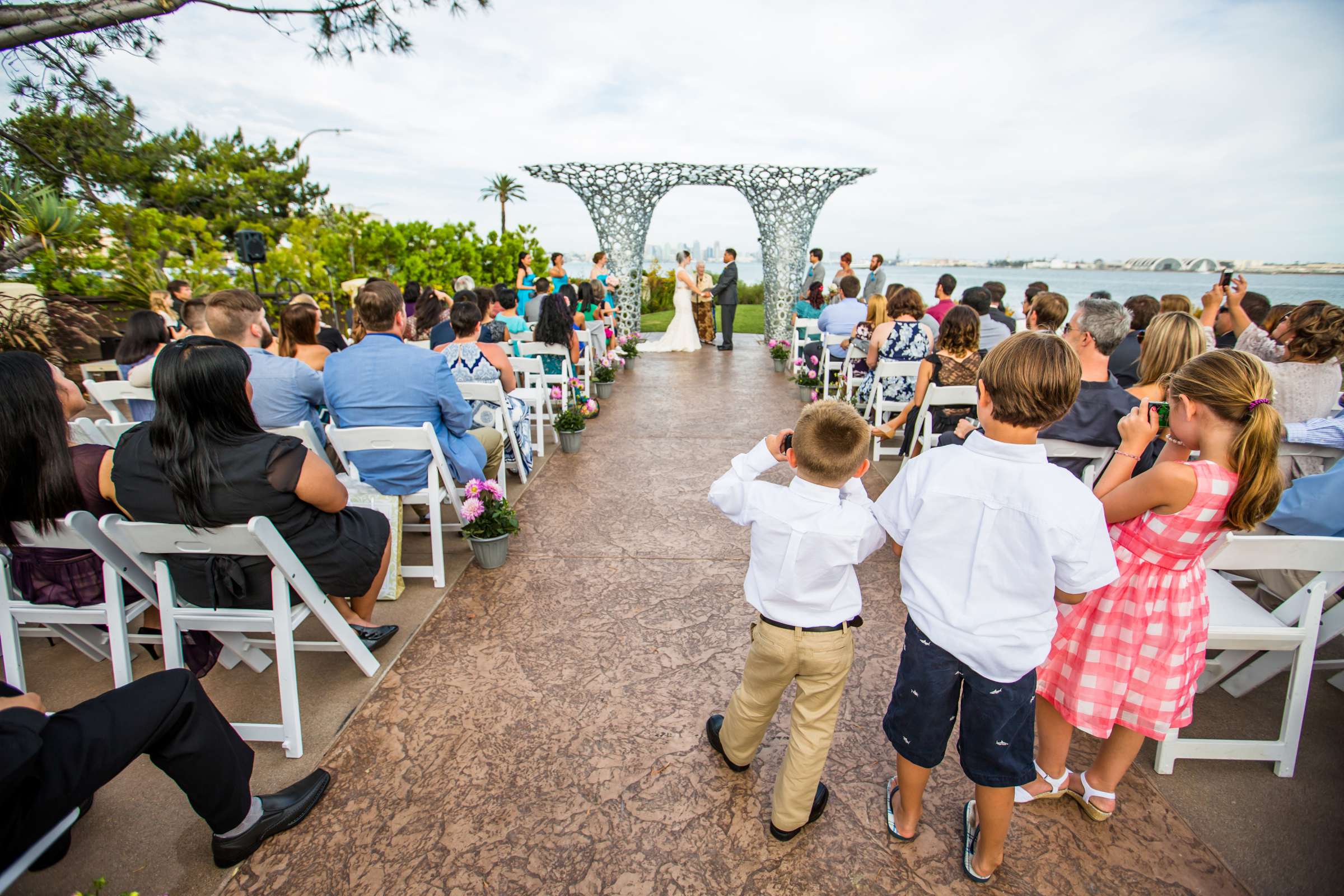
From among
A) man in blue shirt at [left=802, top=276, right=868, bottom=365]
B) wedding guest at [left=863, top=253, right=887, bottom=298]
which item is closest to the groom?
wedding guest at [left=863, top=253, right=887, bottom=298]

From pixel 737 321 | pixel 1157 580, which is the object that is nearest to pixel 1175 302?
pixel 1157 580

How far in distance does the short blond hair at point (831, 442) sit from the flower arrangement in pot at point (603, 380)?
638cm

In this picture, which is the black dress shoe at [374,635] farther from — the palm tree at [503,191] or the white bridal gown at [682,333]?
the palm tree at [503,191]

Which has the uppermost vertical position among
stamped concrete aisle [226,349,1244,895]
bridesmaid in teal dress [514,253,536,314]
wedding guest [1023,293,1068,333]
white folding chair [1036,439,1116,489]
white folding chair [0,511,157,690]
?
bridesmaid in teal dress [514,253,536,314]

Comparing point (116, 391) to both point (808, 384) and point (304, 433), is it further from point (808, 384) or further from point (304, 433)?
point (808, 384)

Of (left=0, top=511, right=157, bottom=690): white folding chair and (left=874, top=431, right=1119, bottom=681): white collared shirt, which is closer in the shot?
(left=874, top=431, right=1119, bottom=681): white collared shirt

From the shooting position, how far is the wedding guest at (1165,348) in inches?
103

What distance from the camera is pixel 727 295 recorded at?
12.2 meters

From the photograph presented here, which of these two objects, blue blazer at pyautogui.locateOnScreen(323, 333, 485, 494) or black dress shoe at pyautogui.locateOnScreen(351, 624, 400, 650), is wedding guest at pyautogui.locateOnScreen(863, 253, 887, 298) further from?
black dress shoe at pyautogui.locateOnScreen(351, 624, 400, 650)

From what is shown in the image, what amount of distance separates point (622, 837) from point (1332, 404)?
3.87 metres

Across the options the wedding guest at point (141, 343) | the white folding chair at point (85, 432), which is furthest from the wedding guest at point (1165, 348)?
the wedding guest at point (141, 343)

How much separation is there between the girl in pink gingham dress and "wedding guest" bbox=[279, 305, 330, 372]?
13.6 ft

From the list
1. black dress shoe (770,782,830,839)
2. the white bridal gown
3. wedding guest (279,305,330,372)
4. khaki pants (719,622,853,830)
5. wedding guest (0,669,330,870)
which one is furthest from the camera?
the white bridal gown

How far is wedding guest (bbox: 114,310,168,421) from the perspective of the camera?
4.13m
